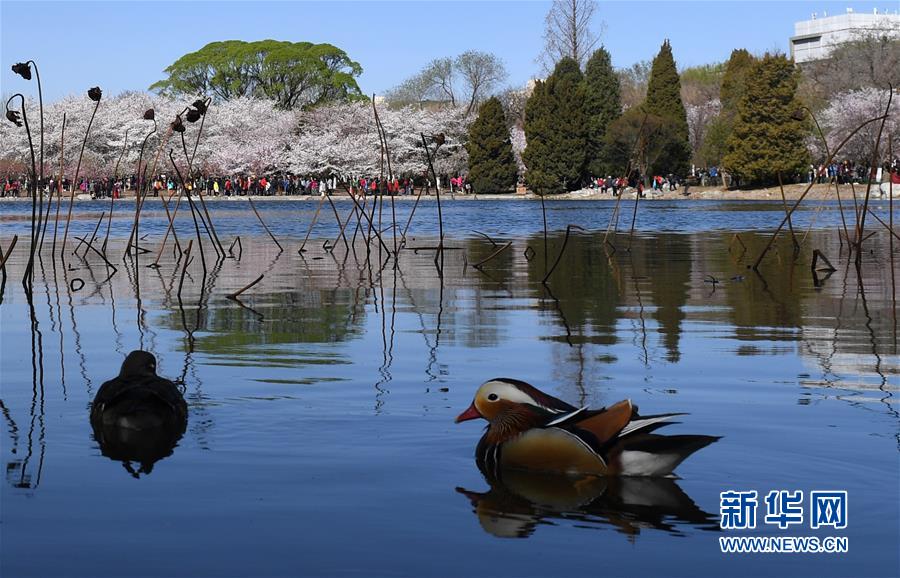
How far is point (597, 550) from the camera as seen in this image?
4023mm

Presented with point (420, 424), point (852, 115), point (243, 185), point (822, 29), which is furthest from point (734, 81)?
point (822, 29)

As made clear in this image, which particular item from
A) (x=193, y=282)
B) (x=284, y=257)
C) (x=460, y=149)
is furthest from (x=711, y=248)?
(x=460, y=149)

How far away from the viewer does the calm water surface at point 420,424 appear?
405 centimetres

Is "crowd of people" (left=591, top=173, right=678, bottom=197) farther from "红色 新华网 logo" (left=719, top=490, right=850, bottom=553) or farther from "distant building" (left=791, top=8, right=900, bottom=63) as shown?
"distant building" (left=791, top=8, right=900, bottom=63)

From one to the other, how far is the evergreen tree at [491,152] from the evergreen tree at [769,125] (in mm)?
13406

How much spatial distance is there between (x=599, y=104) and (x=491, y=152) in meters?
6.71

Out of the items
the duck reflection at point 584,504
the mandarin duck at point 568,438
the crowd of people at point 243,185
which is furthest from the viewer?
the crowd of people at point 243,185

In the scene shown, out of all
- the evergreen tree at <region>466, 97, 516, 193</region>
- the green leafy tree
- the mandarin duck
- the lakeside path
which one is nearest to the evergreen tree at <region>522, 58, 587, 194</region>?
the lakeside path

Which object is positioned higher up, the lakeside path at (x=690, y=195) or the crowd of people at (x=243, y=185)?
the crowd of people at (x=243, y=185)

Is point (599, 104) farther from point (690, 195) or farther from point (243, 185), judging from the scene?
point (243, 185)

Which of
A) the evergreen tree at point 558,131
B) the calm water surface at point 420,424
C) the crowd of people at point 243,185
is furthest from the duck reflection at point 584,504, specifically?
the crowd of people at point 243,185

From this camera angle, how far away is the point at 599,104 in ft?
243

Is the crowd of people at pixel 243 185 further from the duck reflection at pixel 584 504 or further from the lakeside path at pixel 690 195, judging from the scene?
the duck reflection at pixel 584 504

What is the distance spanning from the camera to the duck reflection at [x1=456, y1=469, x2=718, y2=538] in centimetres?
431
